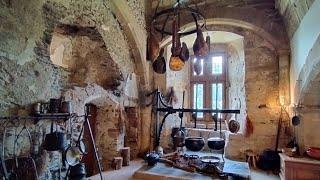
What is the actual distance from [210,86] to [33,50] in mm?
6105

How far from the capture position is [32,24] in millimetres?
3143

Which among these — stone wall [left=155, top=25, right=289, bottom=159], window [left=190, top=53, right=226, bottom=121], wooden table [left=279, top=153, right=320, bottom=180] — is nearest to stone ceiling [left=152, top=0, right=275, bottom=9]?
stone wall [left=155, top=25, right=289, bottom=159]

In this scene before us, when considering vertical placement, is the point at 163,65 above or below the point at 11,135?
above

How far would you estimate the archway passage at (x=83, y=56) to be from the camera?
13.7 ft

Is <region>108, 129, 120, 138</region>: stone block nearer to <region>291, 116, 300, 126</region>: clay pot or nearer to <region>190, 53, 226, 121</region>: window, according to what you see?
<region>291, 116, 300, 126</region>: clay pot

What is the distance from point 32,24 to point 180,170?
3.05 meters

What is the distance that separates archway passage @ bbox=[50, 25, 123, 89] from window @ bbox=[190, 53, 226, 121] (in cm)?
A: 403

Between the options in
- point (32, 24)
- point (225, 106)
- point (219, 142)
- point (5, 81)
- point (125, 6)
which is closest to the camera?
point (5, 81)

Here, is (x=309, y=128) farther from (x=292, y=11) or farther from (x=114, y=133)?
(x=114, y=133)

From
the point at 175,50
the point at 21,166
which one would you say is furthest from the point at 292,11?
the point at 21,166

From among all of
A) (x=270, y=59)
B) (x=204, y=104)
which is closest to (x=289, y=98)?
(x=270, y=59)

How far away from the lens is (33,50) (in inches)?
126

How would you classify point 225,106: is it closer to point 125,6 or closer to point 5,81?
point 125,6

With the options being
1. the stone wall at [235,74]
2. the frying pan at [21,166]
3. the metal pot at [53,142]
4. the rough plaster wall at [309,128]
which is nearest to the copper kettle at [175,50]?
the metal pot at [53,142]
